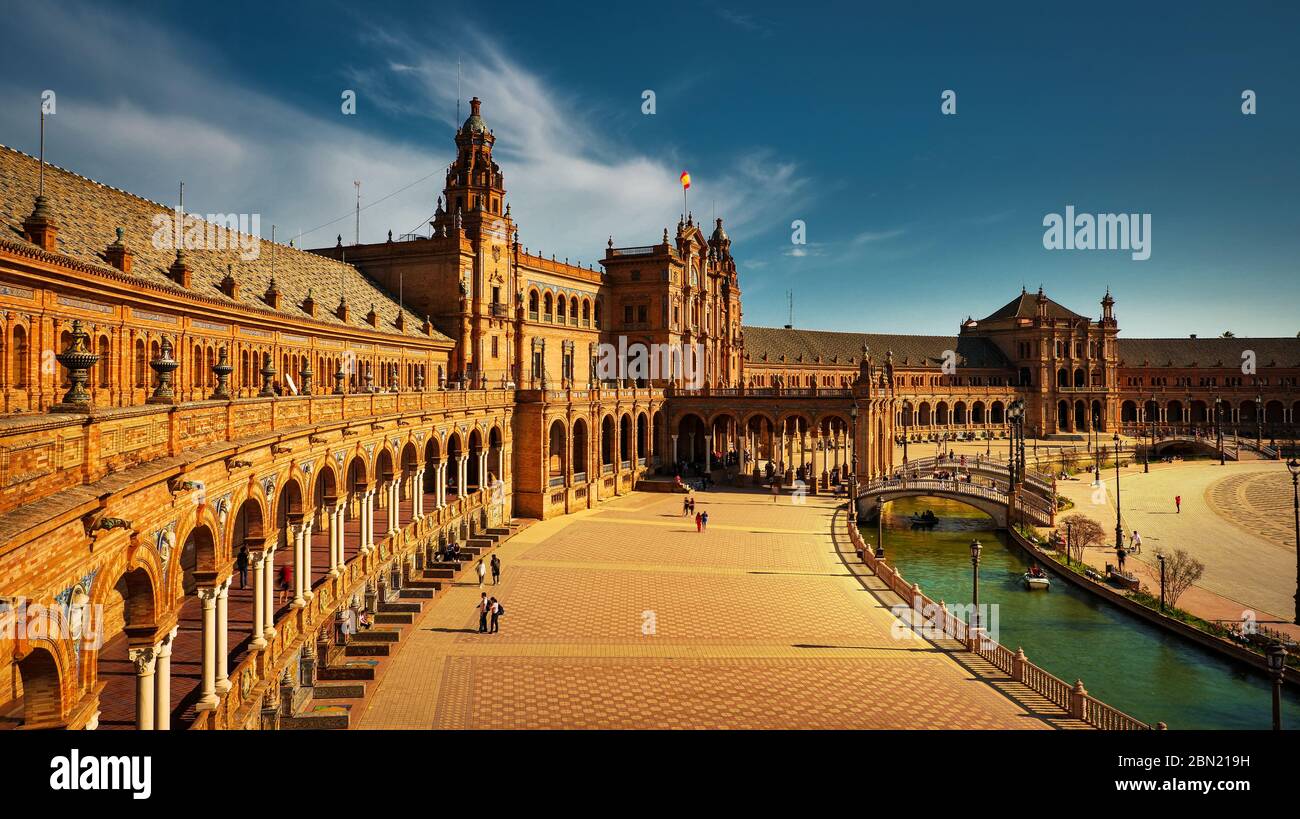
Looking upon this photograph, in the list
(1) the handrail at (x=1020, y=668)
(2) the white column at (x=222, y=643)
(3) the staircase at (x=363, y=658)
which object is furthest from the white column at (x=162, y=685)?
(1) the handrail at (x=1020, y=668)

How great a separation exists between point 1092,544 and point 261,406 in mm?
48115

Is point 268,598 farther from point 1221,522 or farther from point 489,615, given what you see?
point 1221,522

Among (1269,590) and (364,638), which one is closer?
(364,638)

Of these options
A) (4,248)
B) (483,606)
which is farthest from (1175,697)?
Answer: (4,248)

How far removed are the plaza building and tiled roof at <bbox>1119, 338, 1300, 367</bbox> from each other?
77.4 metres

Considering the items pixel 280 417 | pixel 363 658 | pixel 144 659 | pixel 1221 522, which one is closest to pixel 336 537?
pixel 363 658

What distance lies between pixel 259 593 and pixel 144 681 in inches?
240

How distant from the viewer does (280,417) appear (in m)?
17.7

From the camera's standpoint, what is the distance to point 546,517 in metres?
45.8

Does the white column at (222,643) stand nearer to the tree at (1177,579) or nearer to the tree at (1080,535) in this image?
→ the tree at (1177,579)

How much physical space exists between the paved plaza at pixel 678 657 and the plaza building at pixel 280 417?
372 cm

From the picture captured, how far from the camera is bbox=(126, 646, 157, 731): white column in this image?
1124 cm

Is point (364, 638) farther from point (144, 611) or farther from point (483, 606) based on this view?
point (144, 611)

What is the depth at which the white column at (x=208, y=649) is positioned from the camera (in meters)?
13.8
